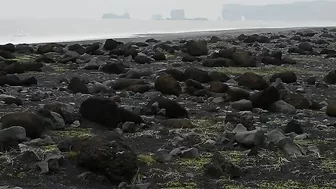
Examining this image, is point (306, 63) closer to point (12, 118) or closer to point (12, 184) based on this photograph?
point (12, 118)

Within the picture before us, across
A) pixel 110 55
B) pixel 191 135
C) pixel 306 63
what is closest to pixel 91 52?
pixel 110 55

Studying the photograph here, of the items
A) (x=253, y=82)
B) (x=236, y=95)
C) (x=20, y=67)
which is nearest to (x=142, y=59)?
(x=20, y=67)

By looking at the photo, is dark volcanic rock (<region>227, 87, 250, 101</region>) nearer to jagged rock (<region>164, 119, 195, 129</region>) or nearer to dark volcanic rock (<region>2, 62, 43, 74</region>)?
jagged rock (<region>164, 119, 195, 129</region>)

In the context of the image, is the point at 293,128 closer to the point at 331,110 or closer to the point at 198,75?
the point at 331,110

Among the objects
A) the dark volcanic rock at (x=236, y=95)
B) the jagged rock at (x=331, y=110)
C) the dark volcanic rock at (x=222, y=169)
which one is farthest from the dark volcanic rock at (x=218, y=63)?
the dark volcanic rock at (x=222, y=169)

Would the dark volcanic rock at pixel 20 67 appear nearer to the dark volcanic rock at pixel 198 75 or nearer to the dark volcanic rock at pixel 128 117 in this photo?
the dark volcanic rock at pixel 198 75

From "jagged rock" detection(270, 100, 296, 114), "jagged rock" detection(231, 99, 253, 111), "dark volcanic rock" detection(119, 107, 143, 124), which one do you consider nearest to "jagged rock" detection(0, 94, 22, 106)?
"dark volcanic rock" detection(119, 107, 143, 124)

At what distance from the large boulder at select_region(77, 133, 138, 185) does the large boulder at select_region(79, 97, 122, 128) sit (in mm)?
1336

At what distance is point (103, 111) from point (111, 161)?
1.64 m

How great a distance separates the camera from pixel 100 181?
12.2 ft

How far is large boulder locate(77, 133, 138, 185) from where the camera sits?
371 cm

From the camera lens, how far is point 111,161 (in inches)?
147

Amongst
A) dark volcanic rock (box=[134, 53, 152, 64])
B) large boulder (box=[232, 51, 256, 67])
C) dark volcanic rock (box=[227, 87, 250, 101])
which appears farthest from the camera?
dark volcanic rock (box=[134, 53, 152, 64])

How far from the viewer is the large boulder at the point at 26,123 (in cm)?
468
